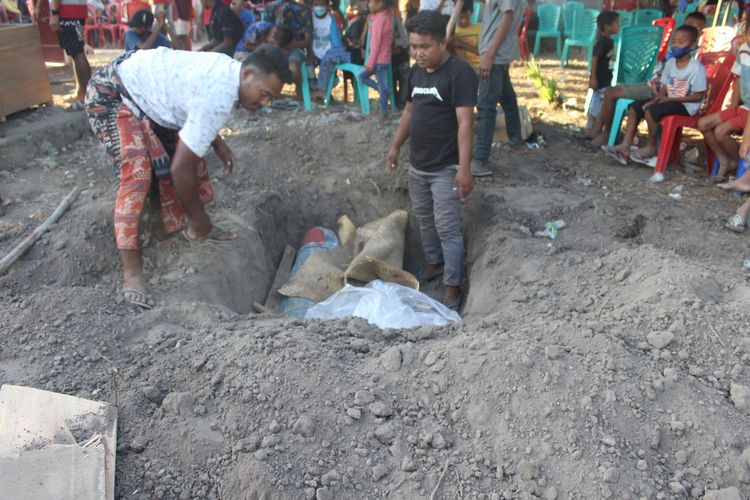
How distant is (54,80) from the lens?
8508 mm

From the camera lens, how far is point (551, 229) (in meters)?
4.20

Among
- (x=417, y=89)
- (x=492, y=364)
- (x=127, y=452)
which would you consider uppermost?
(x=417, y=89)

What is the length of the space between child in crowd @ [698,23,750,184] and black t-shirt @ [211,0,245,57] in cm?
527

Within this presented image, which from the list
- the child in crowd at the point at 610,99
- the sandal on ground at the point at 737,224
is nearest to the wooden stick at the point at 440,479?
the sandal on ground at the point at 737,224

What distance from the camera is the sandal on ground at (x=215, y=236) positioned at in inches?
151

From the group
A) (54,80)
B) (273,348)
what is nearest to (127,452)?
(273,348)

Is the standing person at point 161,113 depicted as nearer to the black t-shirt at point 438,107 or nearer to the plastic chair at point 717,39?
the black t-shirt at point 438,107

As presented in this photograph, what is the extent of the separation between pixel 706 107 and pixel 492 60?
89.5 inches

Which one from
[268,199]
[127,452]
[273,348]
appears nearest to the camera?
[127,452]

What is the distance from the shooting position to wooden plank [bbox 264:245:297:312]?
4.19m

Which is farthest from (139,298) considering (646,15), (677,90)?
(646,15)

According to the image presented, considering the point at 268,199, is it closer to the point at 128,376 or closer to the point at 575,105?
the point at 128,376

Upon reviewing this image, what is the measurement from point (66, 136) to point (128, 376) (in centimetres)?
443

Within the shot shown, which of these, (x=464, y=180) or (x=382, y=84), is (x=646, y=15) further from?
(x=464, y=180)
